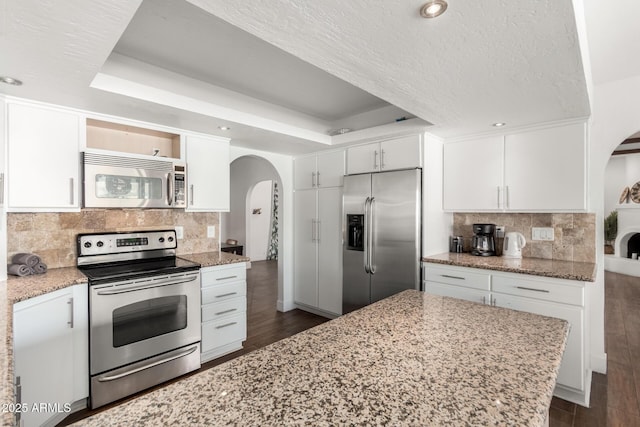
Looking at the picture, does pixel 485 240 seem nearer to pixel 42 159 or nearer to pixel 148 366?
pixel 148 366

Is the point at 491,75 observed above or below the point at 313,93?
below

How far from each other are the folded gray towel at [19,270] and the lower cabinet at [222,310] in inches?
45.4

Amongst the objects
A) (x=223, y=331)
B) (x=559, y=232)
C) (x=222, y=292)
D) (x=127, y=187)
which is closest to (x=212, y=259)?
(x=222, y=292)

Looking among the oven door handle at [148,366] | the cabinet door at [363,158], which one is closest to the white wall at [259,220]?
the cabinet door at [363,158]

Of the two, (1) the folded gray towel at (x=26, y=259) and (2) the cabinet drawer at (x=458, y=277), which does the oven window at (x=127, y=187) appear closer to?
(1) the folded gray towel at (x=26, y=259)

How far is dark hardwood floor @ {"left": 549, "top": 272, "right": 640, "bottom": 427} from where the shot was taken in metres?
2.08

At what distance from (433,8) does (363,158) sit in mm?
2302

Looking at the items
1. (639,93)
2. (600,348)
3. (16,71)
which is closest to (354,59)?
(16,71)

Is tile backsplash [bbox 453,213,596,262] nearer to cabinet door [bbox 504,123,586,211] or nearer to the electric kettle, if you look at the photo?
the electric kettle

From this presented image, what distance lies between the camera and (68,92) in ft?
6.54

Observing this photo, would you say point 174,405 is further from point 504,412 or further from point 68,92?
point 68,92

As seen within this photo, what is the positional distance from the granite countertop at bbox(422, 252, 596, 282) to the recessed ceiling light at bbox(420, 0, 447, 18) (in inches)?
80.5

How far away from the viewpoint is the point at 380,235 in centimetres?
323

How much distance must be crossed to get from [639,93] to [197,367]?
4307 mm
